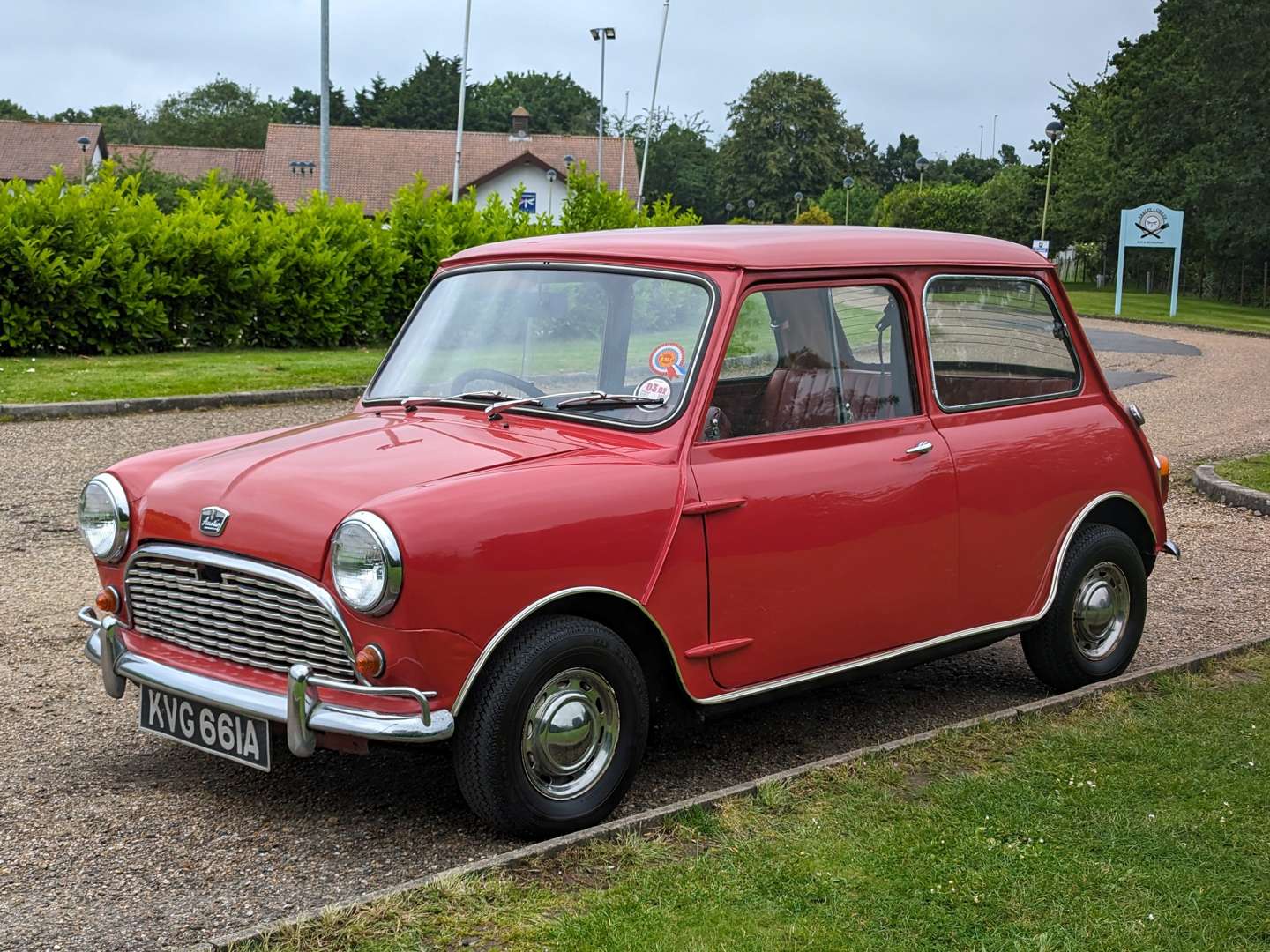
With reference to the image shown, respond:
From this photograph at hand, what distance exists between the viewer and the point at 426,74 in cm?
11481

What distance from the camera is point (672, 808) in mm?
4348

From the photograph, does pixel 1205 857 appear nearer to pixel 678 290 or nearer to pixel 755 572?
pixel 755 572

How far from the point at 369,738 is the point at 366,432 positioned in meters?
1.26

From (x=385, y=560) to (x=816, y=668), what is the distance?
170 cm

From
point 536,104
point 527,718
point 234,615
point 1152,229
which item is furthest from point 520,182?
point 527,718

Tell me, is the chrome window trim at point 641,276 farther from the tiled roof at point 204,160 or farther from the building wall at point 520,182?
the tiled roof at point 204,160

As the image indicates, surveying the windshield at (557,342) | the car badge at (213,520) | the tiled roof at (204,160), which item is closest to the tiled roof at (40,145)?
the tiled roof at (204,160)

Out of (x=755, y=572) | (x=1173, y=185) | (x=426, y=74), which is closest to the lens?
(x=755, y=572)

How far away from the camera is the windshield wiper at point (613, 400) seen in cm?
473

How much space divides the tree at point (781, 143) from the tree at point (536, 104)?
49.7ft

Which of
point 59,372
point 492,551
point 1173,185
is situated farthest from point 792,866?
point 1173,185

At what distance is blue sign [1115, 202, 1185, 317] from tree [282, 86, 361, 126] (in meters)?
83.3

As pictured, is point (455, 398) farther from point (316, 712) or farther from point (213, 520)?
point (316, 712)

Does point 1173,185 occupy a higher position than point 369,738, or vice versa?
point 1173,185
